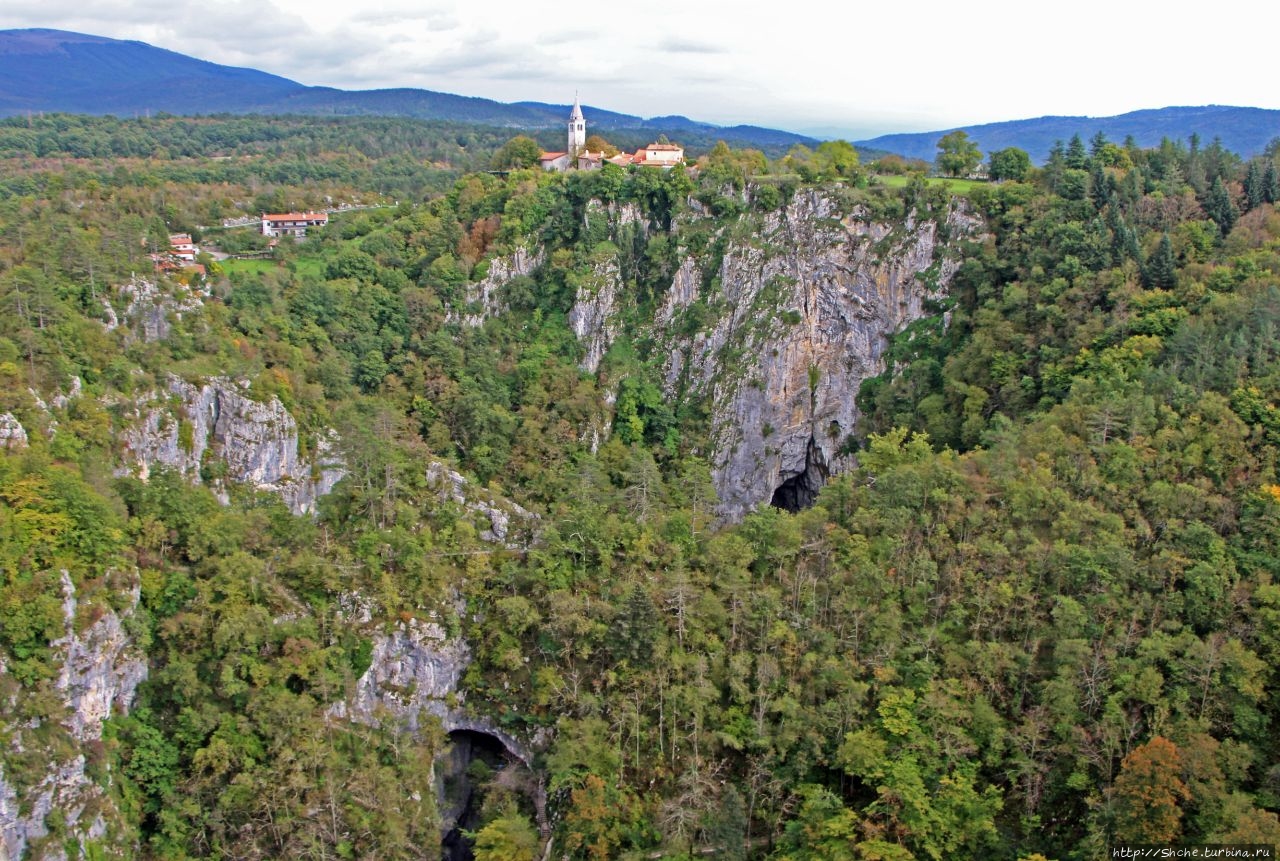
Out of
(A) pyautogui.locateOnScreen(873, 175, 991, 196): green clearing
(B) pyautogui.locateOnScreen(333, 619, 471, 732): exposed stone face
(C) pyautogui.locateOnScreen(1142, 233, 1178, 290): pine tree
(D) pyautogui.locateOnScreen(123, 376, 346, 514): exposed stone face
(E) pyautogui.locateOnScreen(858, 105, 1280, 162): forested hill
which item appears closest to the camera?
(B) pyautogui.locateOnScreen(333, 619, 471, 732): exposed stone face

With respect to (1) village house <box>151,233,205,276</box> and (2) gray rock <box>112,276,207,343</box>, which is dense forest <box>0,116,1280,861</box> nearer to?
(2) gray rock <box>112,276,207,343</box>

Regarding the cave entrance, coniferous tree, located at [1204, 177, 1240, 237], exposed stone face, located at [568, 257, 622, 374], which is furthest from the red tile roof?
coniferous tree, located at [1204, 177, 1240, 237]

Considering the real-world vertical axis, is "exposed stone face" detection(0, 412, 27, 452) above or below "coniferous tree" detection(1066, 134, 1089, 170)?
below

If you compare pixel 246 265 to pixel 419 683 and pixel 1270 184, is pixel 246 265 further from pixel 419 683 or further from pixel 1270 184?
pixel 1270 184

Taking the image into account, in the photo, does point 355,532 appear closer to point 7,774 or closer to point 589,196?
point 7,774

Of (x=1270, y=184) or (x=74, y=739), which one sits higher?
(x=1270, y=184)

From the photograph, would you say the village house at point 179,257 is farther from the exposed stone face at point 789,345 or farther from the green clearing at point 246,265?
the exposed stone face at point 789,345

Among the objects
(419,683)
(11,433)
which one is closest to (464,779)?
(419,683)
